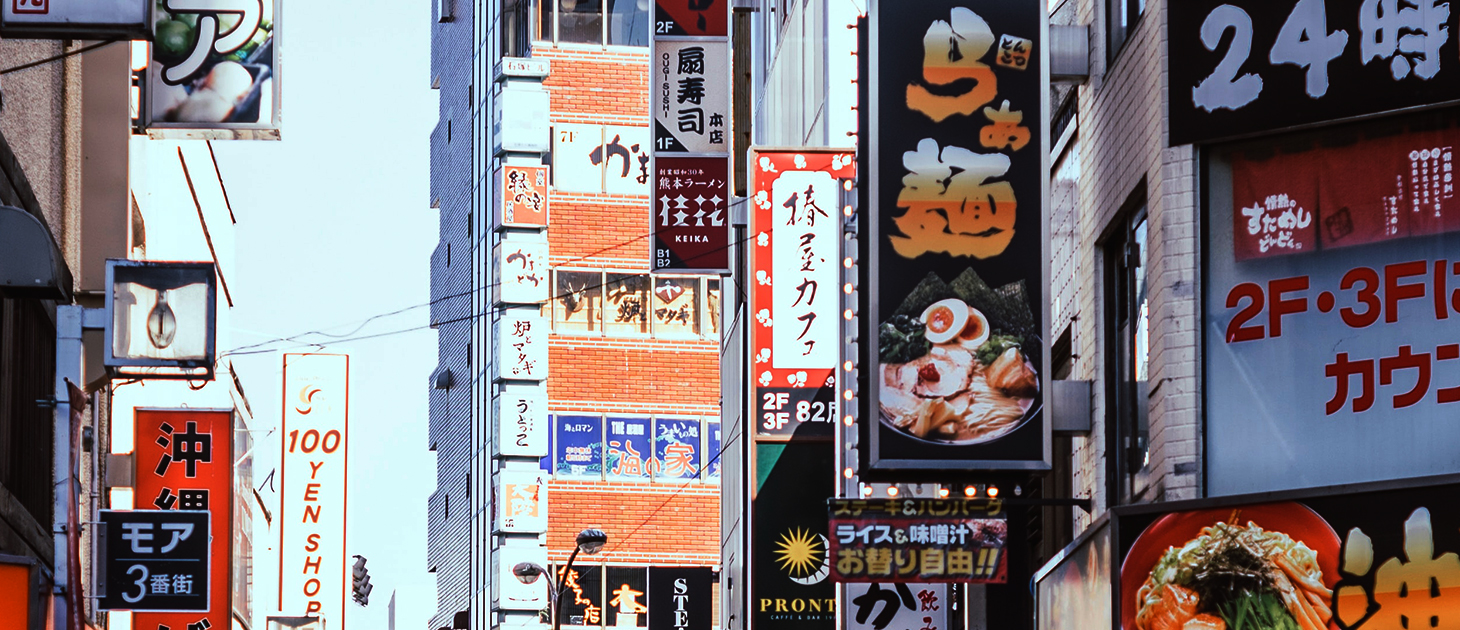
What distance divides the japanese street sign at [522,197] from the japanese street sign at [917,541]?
46355mm

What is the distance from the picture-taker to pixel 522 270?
210 ft

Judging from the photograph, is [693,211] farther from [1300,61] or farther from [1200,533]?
[1200,533]

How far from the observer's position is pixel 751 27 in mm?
47375

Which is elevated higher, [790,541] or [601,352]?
[601,352]

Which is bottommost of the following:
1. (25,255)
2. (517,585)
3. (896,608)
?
(517,585)

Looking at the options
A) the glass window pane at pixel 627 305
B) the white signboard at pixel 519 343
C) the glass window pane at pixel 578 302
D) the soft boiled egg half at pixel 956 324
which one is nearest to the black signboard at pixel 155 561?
the soft boiled egg half at pixel 956 324

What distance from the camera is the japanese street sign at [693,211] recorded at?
103 ft

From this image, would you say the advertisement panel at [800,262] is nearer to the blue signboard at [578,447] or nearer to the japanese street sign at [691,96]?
the japanese street sign at [691,96]

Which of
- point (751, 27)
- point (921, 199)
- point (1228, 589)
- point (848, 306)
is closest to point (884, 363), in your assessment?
point (921, 199)

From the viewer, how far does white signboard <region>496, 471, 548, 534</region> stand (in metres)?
63.2

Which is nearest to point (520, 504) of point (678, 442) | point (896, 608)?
point (678, 442)

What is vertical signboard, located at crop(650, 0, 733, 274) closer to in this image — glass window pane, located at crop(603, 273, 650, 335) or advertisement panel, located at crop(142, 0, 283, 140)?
advertisement panel, located at crop(142, 0, 283, 140)

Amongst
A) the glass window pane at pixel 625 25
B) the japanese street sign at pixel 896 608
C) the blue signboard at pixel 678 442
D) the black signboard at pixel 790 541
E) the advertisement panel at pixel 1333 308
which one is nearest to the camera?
the advertisement panel at pixel 1333 308

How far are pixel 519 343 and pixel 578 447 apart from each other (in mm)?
5809
